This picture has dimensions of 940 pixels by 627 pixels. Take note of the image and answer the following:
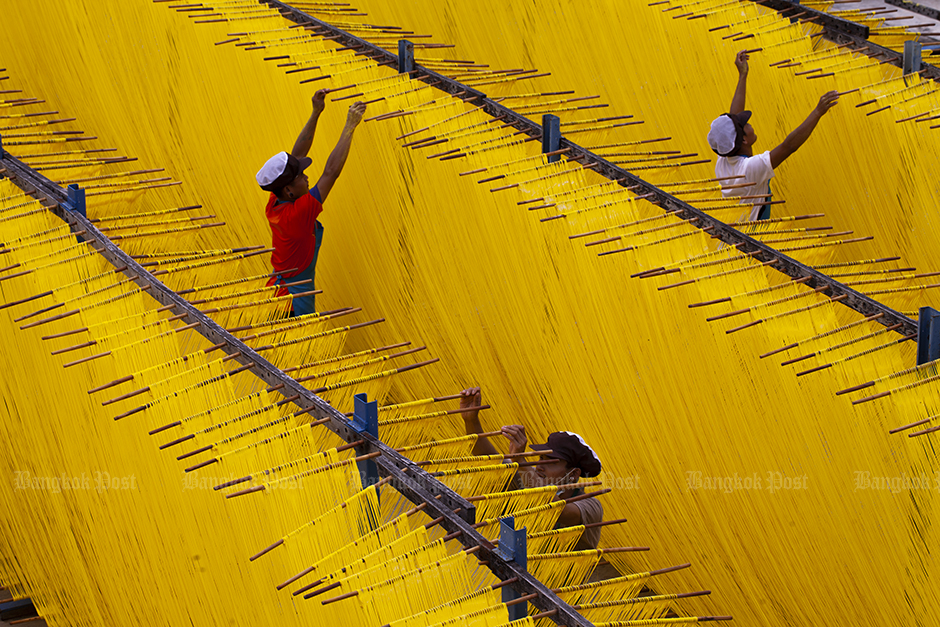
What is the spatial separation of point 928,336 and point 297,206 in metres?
2.54

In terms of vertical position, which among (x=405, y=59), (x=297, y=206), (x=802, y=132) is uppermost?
(x=405, y=59)

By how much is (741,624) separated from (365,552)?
1788 millimetres

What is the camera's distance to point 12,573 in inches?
185

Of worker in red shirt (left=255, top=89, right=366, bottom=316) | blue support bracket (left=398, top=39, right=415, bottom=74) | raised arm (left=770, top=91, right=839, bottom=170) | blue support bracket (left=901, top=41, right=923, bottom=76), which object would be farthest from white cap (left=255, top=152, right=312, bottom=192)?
blue support bracket (left=901, top=41, right=923, bottom=76)

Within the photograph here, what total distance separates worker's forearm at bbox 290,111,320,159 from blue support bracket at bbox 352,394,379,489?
217 centimetres

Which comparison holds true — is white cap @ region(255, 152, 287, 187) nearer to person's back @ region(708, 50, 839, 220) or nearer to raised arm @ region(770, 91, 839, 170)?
person's back @ region(708, 50, 839, 220)

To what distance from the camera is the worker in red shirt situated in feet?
16.3

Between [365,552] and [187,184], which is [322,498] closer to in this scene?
[365,552]

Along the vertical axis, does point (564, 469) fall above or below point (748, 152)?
below

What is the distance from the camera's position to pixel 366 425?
3.39 metres

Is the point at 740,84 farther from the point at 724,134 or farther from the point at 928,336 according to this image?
the point at 928,336

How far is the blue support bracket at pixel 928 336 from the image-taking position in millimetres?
3707

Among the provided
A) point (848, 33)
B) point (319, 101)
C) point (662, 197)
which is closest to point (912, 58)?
point (848, 33)

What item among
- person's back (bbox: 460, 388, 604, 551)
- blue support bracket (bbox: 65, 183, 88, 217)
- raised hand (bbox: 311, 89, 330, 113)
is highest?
raised hand (bbox: 311, 89, 330, 113)
